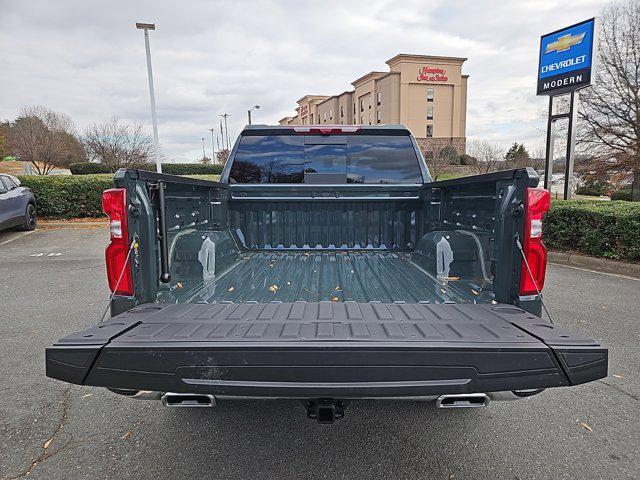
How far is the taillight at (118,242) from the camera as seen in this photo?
2.28m

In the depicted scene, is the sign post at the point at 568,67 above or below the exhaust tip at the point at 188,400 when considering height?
above

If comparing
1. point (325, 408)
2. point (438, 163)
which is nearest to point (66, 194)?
point (325, 408)

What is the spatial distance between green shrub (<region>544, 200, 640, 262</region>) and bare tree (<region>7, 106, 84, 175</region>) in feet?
103

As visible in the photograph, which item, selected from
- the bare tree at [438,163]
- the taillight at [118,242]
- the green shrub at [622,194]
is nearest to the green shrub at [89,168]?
the bare tree at [438,163]

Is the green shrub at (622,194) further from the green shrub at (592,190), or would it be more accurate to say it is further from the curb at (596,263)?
the curb at (596,263)

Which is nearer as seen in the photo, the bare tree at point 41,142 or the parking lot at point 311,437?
the parking lot at point 311,437

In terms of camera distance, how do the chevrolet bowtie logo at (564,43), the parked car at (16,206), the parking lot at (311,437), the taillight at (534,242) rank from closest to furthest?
1. the taillight at (534,242)
2. the parking lot at (311,437)
3. the parked car at (16,206)
4. the chevrolet bowtie logo at (564,43)

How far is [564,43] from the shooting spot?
12039 mm

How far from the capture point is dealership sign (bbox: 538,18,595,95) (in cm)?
1142

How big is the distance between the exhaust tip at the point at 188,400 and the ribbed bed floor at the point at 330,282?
0.72 metres

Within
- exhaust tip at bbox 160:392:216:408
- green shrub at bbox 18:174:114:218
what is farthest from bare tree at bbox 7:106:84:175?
exhaust tip at bbox 160:392:216:408

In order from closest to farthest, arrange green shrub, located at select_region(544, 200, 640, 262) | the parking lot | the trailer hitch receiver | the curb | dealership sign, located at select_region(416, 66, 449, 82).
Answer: the trailer hitch receiver, the parking lot, the curb, green shrub, located at select_region(544, 200, 640, 262), dealership sign, located at select_region(416, 66, 449, 82)

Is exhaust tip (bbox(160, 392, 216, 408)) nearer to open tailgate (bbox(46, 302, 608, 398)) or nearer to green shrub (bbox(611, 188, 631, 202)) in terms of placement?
open tailgate (bbox(46, 302, 608, 398))

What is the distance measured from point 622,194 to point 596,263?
73.3ft
